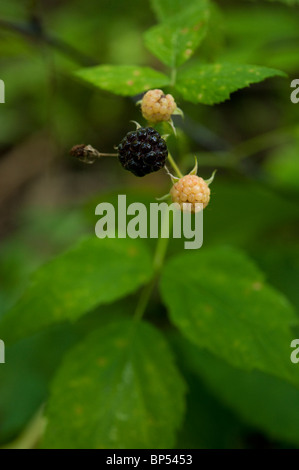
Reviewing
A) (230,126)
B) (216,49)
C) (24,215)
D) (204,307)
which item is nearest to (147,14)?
(230,126)

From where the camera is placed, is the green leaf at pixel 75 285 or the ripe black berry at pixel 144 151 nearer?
the ripe black berry at pixel 144 151

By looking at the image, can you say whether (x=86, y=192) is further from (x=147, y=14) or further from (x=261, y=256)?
(x=261, y=256)

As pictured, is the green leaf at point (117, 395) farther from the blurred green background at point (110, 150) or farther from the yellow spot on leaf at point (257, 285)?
the blurred green background at point (110, 150)

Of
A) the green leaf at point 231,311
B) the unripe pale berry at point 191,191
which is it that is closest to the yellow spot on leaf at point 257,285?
the green leaf at point 231,311

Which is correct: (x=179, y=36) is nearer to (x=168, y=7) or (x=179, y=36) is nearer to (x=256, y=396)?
(x=168, y=7)

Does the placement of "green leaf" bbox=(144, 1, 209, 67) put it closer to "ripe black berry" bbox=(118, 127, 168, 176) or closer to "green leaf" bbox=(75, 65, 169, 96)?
"green leaf" bbox=(75, 65, 169, 96)

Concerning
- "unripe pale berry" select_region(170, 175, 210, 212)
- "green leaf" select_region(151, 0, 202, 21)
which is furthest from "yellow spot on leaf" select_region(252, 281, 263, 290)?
"green leaf" select_region(151, 0, 202, 21)
